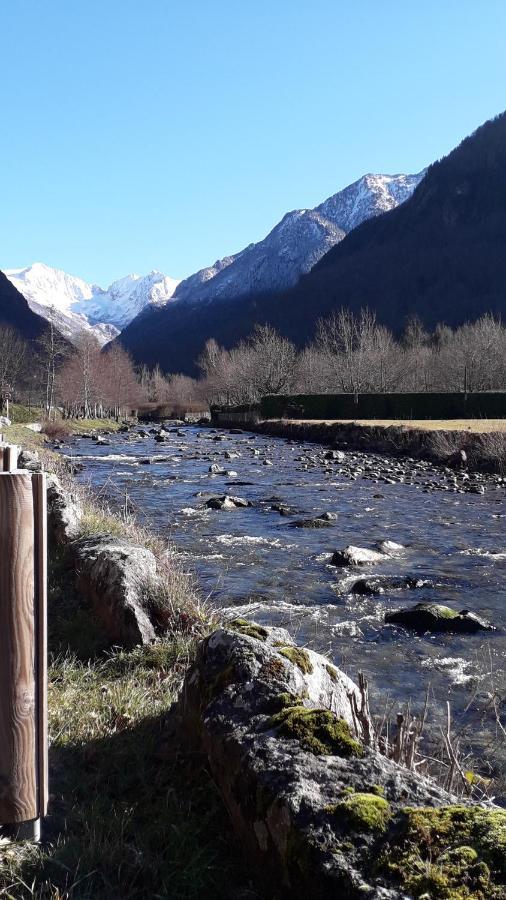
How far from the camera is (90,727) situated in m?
4.00

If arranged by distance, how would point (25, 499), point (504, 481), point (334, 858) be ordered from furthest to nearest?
point (504, 481) → point (25, 499) → point (334, 858)

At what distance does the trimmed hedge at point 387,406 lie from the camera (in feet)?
140

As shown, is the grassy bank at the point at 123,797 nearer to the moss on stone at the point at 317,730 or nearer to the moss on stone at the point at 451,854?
the moss on stone at the point at 317,730

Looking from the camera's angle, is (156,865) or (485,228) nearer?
(156,865)

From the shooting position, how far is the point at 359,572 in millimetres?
10398

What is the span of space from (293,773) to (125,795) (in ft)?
4.05

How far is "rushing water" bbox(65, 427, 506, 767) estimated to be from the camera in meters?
6.64

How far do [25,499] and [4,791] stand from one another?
3.71ft

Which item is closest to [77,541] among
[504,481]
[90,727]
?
[90,727]

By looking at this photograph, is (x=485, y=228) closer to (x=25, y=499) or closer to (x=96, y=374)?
(x=96, y=374)

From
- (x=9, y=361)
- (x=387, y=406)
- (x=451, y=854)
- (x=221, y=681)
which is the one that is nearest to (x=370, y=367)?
(x=387, y=406)

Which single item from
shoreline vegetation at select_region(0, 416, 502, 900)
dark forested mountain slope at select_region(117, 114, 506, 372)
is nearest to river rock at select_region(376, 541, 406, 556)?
shoreline vegetation at select_region(0, 416, 502, 900)

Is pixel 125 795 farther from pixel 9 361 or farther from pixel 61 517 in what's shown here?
pixel 9 361

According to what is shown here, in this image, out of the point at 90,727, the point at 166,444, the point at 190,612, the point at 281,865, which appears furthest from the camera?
the point at 166,444
